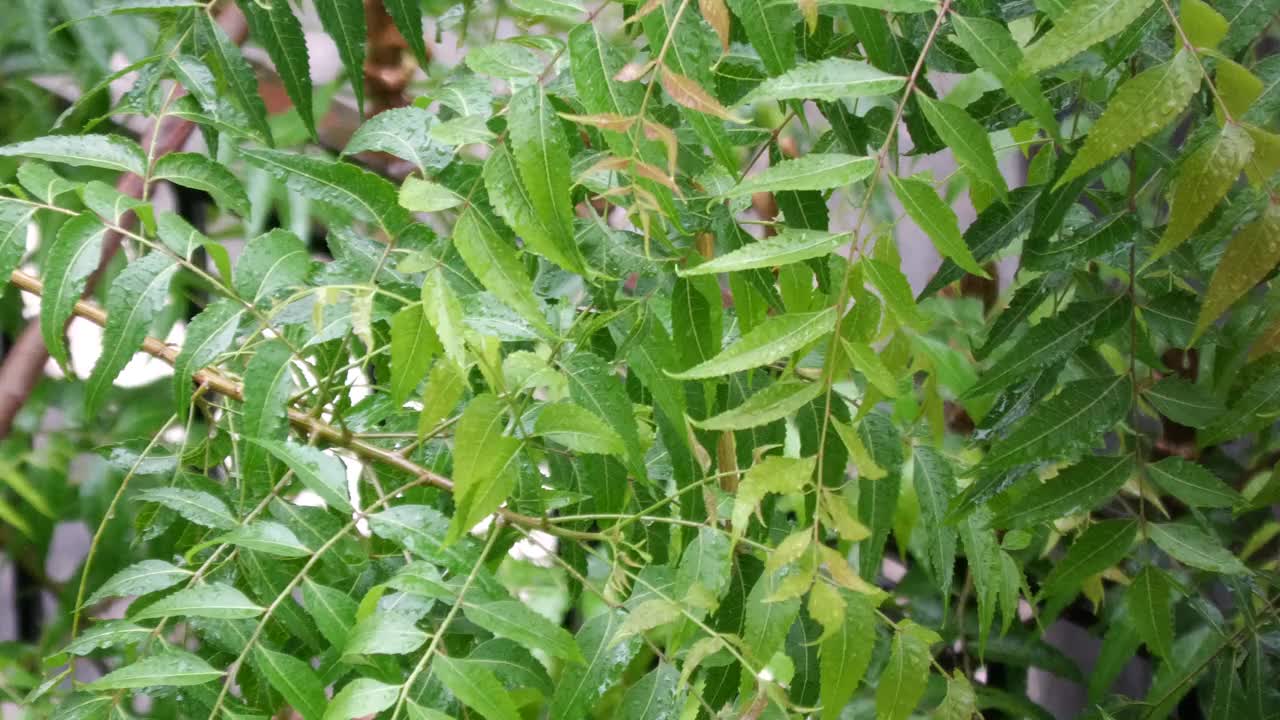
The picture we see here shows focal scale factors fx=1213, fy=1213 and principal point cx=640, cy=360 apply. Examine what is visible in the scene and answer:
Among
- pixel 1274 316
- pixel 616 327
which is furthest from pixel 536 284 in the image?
pixel 1274 316

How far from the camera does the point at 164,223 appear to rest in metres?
0.51

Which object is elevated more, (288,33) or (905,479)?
(288,33)

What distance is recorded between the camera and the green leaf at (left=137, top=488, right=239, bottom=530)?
0.50 meters

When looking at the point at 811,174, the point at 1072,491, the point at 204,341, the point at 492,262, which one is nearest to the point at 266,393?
the point at 204,341

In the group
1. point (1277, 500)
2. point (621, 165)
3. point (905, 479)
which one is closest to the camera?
point (621, 165)

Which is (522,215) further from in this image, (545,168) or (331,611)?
(331,611)

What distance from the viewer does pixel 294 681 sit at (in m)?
0.45

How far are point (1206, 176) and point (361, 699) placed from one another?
0.32 metres

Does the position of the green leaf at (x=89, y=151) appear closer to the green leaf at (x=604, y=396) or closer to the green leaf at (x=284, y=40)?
the green leaf at (x=284, y=40)

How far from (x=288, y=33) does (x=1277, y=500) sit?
0.47 metres

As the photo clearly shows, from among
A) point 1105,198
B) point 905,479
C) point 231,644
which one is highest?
point 1105,198

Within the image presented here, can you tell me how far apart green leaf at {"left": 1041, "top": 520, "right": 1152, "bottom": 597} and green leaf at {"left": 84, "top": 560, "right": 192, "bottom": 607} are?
367 millimetres

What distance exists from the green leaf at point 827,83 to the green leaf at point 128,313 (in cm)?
25

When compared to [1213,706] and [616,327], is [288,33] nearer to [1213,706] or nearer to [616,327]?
[616,327]
